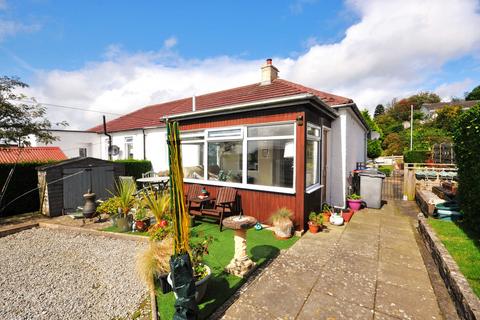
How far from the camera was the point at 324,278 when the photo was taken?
3.60 m

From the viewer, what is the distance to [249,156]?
651cm

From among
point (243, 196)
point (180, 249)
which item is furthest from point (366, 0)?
point (180, 249)

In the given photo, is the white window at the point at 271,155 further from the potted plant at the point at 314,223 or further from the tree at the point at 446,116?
the tree at the point at 446,116

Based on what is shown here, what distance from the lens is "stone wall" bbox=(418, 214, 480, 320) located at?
245cm

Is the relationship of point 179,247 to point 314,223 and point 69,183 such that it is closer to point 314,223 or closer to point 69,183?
point 314,223

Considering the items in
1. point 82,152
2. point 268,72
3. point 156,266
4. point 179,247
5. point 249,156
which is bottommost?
point 156,266

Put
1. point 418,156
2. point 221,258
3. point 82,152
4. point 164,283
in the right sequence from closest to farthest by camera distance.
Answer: point 164,283 < point 221,258 < point 82,152 < point 418,156

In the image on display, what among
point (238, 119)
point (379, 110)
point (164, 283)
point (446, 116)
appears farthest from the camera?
point (379, 110)

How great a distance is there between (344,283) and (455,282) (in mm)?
1358

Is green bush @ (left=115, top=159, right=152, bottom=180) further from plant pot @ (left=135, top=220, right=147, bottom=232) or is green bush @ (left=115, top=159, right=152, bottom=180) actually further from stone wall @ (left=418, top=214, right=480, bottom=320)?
stone wall @ (left=418, top=214, right=480, bottom=320)

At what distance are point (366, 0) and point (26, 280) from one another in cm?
1056

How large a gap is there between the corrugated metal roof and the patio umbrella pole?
216 inches

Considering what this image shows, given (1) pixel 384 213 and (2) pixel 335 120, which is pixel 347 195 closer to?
(1) pixel 384 213

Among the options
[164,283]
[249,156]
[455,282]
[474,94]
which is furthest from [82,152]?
[474,94]
